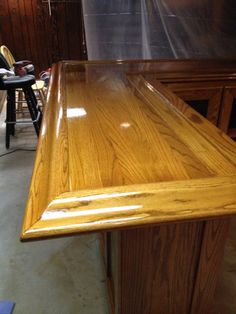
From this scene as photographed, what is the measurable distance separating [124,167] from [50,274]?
1.03 metres

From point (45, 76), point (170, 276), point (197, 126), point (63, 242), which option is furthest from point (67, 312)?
point (45, 76)

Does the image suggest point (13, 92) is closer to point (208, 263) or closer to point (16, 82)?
point (16, 82)

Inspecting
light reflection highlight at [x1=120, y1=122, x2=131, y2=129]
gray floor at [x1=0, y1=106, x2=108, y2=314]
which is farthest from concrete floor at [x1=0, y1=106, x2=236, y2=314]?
light reflection highlight at [x1=120, y1=122, x2=131, y2=129]

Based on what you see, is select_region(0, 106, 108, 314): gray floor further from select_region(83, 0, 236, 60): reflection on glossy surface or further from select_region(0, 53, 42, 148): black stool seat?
select_region(83, 0, 236, 60): reflection on glossy surface

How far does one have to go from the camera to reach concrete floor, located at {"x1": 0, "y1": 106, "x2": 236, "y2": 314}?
1262mm

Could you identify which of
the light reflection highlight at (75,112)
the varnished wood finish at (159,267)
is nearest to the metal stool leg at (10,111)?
the light reflection highlight at (75,112)

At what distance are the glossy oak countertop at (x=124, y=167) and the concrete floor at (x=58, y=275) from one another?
87 centimetres

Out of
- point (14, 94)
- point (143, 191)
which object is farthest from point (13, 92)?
point (143, 191)

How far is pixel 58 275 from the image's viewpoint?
1.41m

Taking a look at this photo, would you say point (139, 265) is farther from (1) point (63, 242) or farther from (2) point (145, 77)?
(2) point (145, 77)

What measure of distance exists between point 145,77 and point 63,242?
1100 mm

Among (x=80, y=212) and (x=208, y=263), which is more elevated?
(x=80, y=212)

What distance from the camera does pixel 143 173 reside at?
0.64 meters

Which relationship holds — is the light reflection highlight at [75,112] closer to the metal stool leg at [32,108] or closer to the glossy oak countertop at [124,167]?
the glossy oak countertop at [124,167]
